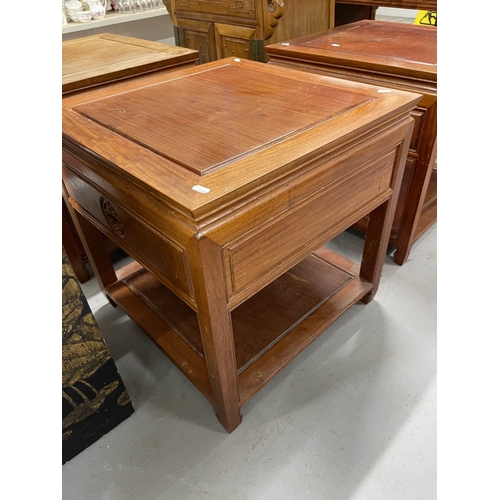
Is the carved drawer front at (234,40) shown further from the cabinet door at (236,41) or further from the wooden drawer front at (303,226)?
the wooden drawer front at (303,226)

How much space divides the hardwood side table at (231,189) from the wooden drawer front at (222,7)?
71 cm

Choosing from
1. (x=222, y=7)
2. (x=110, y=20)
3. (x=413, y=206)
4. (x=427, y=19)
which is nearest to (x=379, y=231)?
(x=413, y=206)

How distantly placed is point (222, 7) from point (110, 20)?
0.82m

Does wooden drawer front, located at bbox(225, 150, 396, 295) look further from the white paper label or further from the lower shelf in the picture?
the lower shelf

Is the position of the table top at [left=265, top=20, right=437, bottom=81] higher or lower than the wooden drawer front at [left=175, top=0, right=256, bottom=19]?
lower

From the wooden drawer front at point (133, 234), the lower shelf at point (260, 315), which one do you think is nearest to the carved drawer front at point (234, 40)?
the lower shelf at point (260, 315)

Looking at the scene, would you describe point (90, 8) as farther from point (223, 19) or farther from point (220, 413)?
point (220, 413)

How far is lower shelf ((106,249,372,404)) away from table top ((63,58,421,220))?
523mm

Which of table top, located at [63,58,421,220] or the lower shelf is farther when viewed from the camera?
the lower shelf

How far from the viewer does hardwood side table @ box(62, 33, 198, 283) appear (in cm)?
112

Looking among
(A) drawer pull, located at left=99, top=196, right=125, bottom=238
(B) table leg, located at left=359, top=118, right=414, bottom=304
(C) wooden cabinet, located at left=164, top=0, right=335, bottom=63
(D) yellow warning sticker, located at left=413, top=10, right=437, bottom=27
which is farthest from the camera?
(D) yellow warning sticker, located at left=413, top=10, right=437, bottom=27

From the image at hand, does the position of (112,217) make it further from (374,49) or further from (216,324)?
(374,49)

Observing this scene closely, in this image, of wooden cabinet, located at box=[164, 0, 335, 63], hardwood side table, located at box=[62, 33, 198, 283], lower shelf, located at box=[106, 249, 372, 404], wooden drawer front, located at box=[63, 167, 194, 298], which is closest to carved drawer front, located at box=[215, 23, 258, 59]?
wooden cabinet, located at box=[164, 0, 335, 63]

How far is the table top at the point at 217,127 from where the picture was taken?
0.63m
